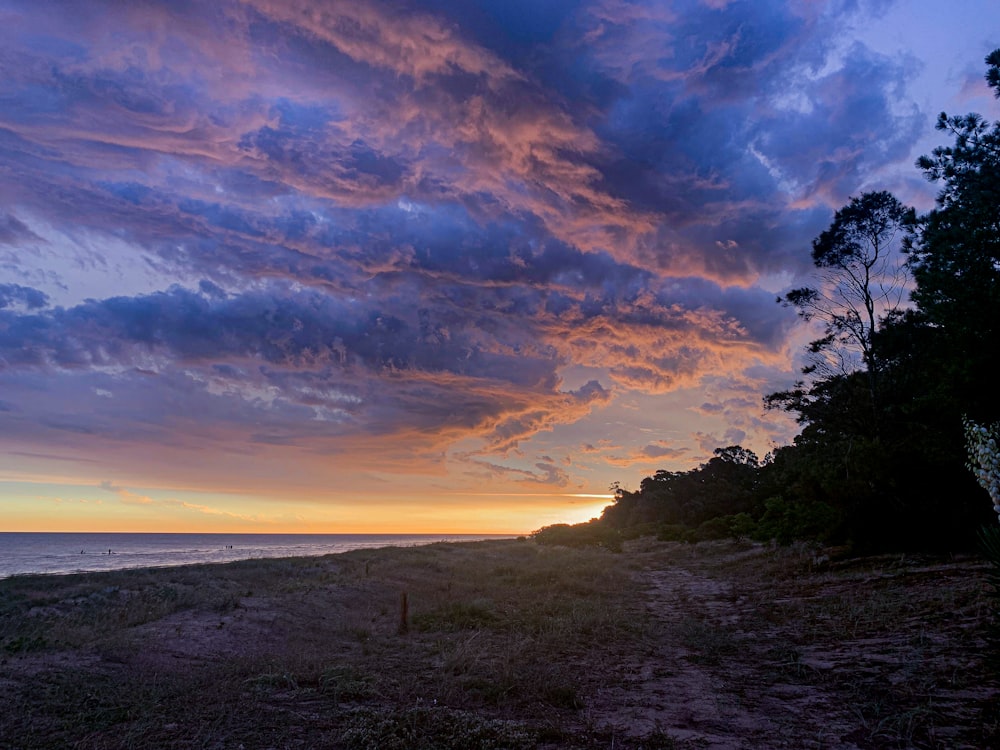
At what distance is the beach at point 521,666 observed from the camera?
26.4 ft

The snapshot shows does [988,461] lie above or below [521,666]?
above

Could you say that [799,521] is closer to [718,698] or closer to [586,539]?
[718,698]

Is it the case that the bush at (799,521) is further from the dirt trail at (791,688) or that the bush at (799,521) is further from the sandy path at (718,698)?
the sandy path at (718,698)

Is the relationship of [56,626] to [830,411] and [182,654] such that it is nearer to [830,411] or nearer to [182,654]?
[182,654]

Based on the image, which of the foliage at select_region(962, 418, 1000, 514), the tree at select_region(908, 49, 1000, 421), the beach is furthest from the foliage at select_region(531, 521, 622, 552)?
the foliage at select_region(962, 418, 1000, 514)

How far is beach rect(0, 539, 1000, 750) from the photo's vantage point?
26.4ft

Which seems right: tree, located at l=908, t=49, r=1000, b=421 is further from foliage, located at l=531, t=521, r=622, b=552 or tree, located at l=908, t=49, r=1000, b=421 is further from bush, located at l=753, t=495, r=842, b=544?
foliage, located at l=531, t=521, r=622, b=552

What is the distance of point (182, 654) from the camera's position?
1386 centimetres

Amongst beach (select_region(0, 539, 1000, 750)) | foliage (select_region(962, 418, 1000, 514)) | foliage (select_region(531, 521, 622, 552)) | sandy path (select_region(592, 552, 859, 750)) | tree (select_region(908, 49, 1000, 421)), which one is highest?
tree (select_region(908, 49, 1000, 421))

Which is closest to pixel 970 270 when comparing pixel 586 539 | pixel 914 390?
pixel 914 390

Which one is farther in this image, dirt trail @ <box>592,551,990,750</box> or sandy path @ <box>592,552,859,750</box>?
sandy path @ <box>592,552,859,750</box>

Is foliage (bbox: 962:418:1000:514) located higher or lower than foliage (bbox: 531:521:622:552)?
higher

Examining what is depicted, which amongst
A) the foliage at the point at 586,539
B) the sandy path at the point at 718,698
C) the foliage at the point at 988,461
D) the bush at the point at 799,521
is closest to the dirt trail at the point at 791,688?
the sandy path at the point at 718,698

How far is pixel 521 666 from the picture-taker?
11.6 meters
